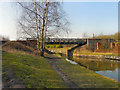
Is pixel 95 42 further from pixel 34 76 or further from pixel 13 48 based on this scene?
pixel 34 76

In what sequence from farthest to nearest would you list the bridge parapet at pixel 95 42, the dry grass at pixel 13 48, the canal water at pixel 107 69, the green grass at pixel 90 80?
1. the bridge parapet at pixel 95 42
2. the dry grass at pixel 13 48
3. the canal water at pixel 107 69
4. the green grass at pixel 90 80

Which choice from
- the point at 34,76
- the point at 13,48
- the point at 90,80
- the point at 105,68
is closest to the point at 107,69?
the point at 105,68

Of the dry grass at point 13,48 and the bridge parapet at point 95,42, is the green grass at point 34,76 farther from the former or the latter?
the bridge parapet at point 95,42

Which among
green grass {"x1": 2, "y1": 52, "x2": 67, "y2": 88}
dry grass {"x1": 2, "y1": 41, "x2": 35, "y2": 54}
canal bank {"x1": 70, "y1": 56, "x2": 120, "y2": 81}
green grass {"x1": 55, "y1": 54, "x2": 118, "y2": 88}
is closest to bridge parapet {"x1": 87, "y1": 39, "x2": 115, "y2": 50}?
canal bank {"x1": 70, "y1": 56, "x2": 120, "y2": 81}

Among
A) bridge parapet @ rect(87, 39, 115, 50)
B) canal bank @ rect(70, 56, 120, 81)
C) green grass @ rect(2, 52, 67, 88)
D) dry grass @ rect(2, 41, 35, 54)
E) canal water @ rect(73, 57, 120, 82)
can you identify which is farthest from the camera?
bridge parapet @ rect(87, 39, 115, 50)

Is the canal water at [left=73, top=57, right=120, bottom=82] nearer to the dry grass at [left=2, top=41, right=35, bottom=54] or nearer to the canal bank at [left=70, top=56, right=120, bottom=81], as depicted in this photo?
the canal bank at [left=70, top=56, right=120, bottom=81]

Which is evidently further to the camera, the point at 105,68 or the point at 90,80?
the point at 105,68

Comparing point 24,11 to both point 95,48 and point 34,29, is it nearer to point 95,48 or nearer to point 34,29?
point 34,29

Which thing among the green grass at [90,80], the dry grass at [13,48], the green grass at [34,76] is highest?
the dry grass at [13,48]

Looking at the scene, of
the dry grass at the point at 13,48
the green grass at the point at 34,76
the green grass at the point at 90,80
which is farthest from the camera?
the dry grass at the point at 13,48

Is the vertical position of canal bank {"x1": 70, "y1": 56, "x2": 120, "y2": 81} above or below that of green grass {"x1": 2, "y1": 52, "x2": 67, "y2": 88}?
below

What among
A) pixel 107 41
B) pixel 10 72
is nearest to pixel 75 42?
pixel 107 41

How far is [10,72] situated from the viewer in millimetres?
9086

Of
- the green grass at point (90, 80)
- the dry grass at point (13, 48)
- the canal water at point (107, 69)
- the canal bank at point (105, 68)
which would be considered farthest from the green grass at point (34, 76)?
the dry grass at point (13, 48)
